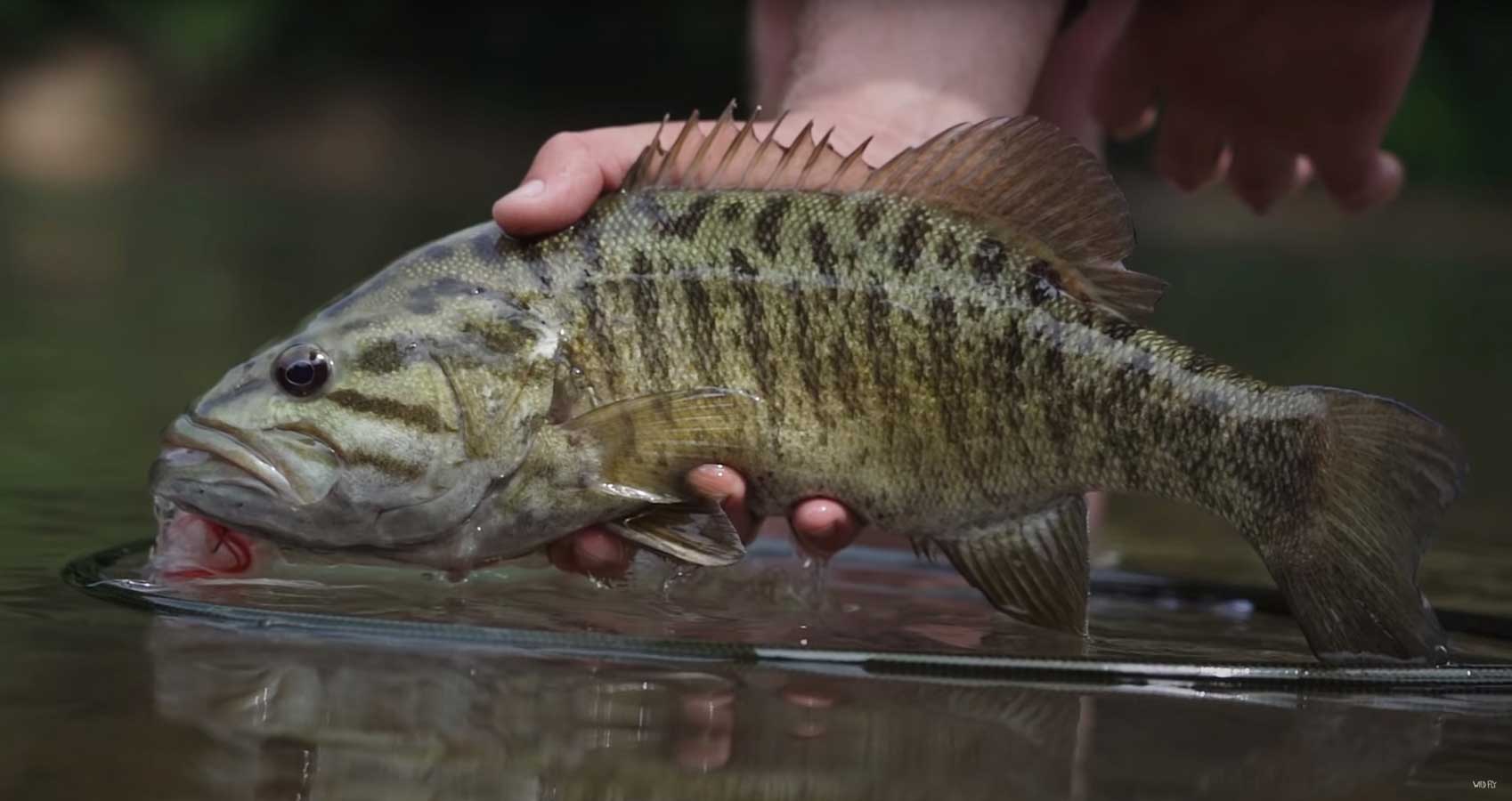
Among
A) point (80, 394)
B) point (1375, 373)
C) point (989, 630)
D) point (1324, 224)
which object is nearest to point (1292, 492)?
point (989, 630)

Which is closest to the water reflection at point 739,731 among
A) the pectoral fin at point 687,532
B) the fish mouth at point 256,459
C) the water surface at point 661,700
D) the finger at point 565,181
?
the water surface at point 661,700

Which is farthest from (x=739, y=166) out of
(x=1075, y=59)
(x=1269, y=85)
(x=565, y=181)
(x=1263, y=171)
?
(x=1263, y=171)

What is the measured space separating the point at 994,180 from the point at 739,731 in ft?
3.66

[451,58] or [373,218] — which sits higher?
[451,58]

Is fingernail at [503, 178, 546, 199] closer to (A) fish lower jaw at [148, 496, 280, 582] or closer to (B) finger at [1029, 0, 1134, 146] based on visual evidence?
(A) fish lower jaw at [148, 496, 280, 582]

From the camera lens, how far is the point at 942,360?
10.2ft

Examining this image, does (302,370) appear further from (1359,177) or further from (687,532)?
(1359,177)

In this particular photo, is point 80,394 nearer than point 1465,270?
Yes

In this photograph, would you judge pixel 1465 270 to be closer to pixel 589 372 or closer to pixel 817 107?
pixel 817 107

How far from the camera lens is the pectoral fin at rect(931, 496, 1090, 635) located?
3.21 m

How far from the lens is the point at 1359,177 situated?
6328 mm

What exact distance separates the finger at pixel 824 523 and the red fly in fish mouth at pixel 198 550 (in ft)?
2.82

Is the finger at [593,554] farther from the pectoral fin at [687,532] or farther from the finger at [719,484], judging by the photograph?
the finger at [719,484]

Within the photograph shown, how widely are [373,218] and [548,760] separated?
13.0m
